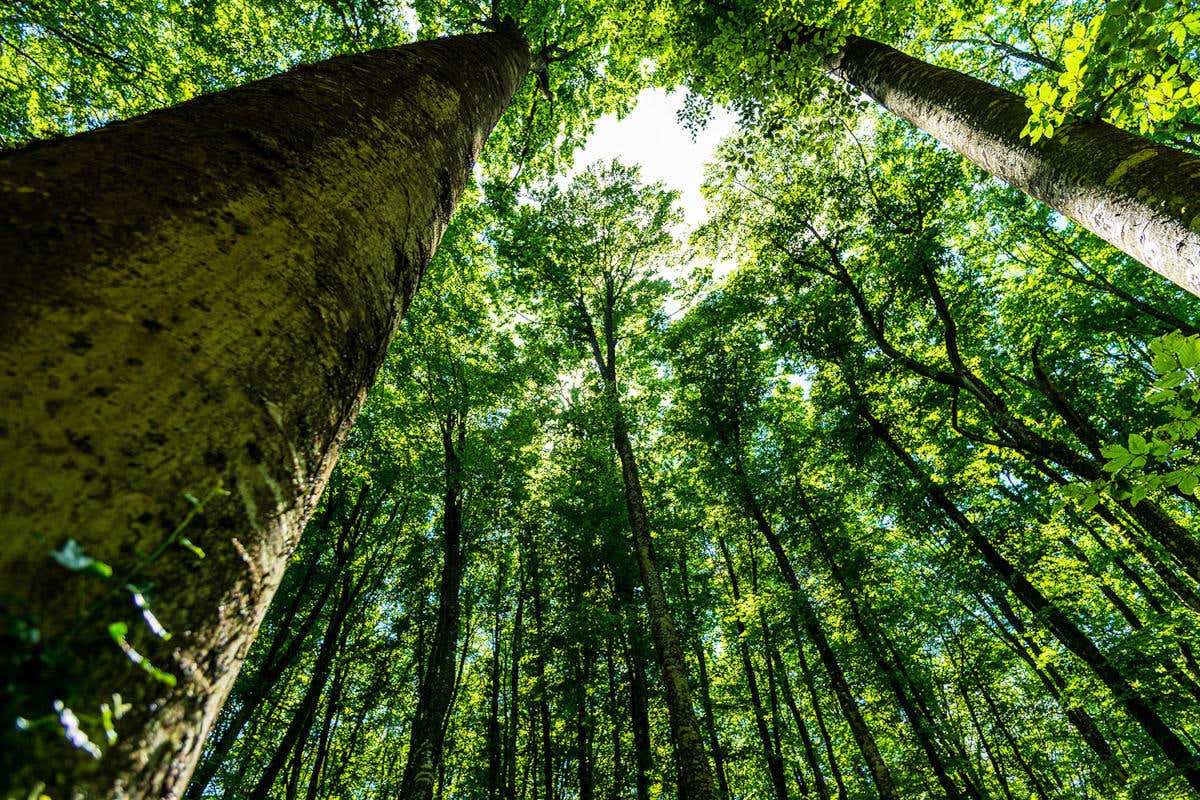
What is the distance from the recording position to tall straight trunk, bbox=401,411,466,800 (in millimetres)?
7250

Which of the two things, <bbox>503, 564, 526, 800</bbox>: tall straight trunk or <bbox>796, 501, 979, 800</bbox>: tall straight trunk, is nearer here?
<bbox>796, 501, 979, 800</bbox>: tall straight trunk

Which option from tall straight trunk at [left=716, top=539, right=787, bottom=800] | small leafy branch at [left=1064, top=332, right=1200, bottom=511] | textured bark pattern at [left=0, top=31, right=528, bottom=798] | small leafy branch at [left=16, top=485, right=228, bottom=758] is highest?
tall straight trunk at [left=716, top=539, right=787, bottom=800]

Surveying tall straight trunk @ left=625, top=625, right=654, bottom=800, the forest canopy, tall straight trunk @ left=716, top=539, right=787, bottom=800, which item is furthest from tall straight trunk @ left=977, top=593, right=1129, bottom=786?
tall straight trunk @ left=625, top=625, right=654, bottom=800

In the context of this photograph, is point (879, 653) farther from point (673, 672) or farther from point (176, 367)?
point (176, 367)

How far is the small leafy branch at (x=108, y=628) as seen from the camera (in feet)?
1.32

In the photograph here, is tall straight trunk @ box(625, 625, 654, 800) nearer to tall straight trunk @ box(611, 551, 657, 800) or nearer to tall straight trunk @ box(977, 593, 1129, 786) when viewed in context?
tall straight trunk @ box(611, 551, 657, 800)

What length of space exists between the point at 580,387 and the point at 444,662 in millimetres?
8460

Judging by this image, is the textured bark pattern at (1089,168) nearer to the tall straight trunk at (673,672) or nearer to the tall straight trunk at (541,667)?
the tall straight trunk at (673,672)

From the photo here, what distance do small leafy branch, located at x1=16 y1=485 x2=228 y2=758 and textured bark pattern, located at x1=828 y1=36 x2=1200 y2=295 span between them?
2863mm

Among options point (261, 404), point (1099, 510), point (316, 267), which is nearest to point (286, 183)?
point (316, 267)

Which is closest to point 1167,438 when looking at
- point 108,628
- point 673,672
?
point 108,628

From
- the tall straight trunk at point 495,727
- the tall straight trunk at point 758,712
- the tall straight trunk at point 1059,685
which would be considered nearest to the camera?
the tall straight trunk at point 1059,685

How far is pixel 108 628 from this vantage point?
1.48 ft

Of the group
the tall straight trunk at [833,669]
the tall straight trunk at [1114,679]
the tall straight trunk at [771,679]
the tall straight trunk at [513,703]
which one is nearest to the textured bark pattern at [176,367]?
the tall straight trunk at [833,669]
